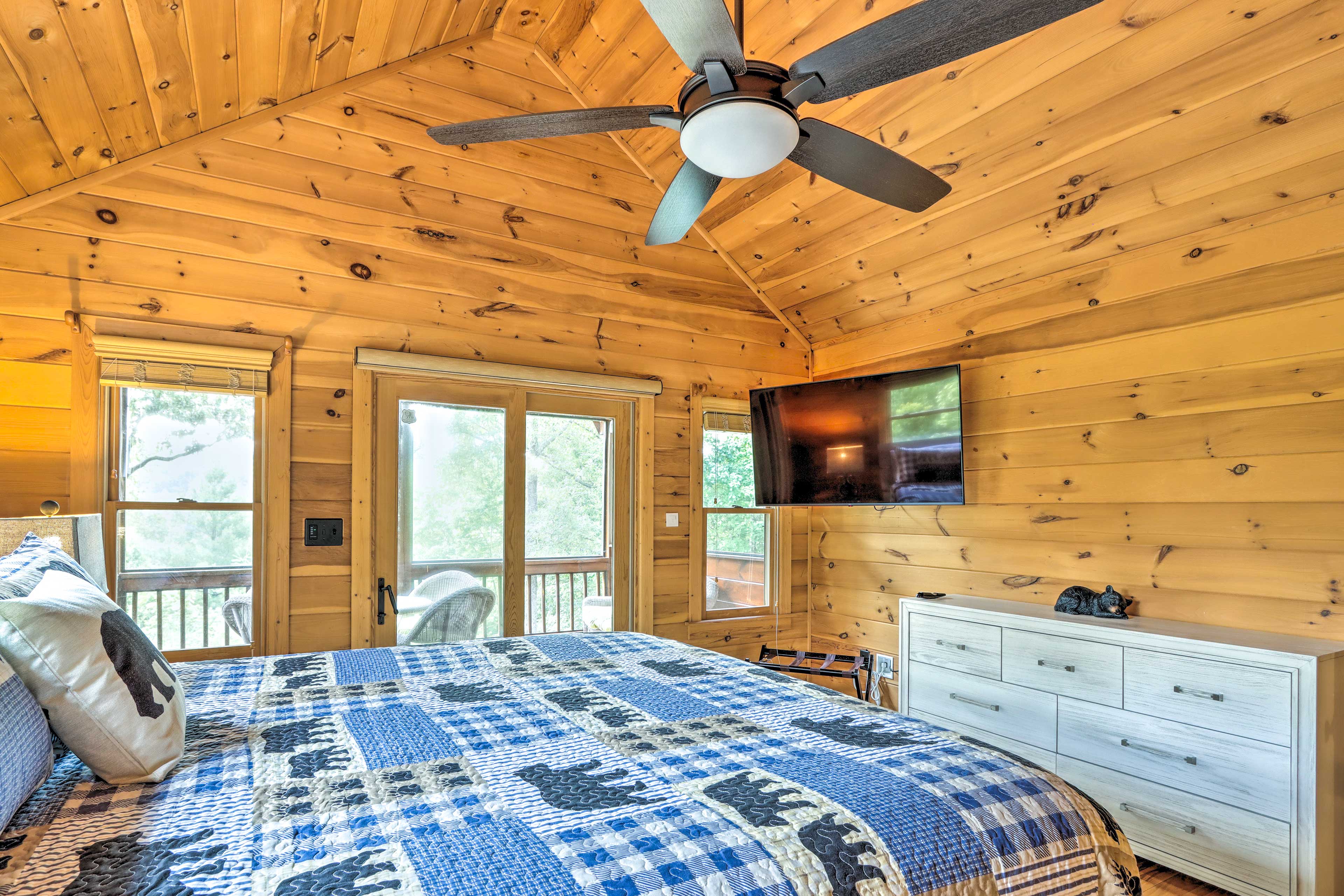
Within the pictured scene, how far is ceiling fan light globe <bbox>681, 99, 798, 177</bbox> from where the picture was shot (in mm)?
1654

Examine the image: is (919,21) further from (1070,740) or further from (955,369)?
(1070,740)

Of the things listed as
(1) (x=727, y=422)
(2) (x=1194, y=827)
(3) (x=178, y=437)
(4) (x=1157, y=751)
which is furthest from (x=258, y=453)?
(2) (x=1194, y=827)

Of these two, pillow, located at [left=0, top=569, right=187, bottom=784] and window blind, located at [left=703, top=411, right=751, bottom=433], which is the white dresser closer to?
window blind, located at [left=703, top=411, right=751, bottom=433]

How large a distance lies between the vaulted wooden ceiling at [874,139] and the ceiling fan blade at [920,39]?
118 cm

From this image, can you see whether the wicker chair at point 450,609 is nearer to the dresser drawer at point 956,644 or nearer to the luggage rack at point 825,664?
the luggage rack at point 825,664

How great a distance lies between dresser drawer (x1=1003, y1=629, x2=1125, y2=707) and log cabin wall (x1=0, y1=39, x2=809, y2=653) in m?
1.72

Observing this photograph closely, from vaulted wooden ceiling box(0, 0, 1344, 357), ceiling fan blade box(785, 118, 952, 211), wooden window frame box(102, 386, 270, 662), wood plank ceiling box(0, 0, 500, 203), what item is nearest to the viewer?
ceiling fan blade box(785, 118, 952, 211)

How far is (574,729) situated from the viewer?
1670mm

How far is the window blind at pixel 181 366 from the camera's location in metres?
2.96

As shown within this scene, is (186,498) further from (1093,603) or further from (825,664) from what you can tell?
(1093,603)

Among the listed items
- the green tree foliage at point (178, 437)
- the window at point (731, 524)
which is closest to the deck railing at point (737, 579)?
the window at point (731, 524)

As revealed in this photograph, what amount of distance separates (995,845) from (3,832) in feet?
5.04

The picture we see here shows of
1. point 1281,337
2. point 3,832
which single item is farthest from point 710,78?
point 1281,337

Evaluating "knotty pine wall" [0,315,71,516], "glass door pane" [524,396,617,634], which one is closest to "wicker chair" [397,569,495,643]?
"glass door pane" [524,396,617,634]
